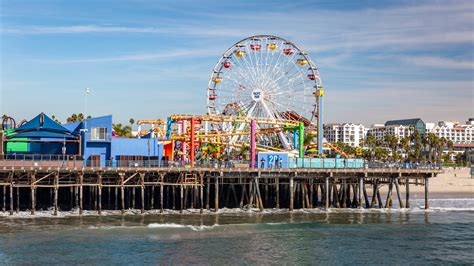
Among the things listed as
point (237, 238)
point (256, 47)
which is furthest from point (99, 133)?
point (256, 47)

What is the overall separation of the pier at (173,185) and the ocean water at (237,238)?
278 centimetres

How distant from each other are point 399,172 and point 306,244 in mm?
25174

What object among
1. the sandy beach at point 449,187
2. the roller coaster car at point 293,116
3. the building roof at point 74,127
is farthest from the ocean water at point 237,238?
the sandy beach at point 449,187

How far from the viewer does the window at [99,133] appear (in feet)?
230

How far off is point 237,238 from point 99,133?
25791 millimetres

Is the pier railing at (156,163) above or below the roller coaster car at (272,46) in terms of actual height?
below

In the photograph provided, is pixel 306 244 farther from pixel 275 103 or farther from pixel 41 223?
pixel 275 103

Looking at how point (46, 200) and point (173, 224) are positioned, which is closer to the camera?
point (173, 224)

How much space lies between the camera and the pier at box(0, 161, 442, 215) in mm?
61719

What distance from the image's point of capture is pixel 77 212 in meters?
63.0

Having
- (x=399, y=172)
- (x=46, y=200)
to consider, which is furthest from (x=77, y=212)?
(x=399, y=172)

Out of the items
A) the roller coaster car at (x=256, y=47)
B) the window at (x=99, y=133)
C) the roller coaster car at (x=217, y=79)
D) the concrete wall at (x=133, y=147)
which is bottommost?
the concrete wall at (x=133, y=147)

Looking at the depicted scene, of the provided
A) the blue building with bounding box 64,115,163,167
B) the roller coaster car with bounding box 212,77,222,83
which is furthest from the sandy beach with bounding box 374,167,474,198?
the blue building with bounding box 64,115,163,167

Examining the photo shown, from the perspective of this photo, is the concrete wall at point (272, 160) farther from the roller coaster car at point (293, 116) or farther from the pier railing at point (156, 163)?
the roller coaster car at point (293, 116)
